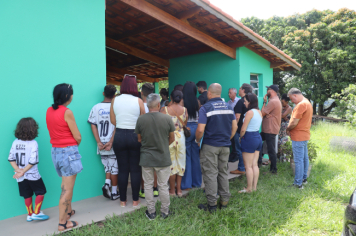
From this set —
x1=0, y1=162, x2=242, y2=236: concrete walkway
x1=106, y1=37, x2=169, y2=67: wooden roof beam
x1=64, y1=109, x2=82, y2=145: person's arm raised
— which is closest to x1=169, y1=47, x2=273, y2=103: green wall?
x1=106, y1=37, x2=169, y2=67: wooden roof beam

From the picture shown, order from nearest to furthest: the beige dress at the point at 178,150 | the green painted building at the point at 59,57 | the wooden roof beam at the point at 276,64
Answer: the green painted building at the point at 59,57 → the beige dress at the point at 178,150 → the wooden roof beam at the point at 276,64

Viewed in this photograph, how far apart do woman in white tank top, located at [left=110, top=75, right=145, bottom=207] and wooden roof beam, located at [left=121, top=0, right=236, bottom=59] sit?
1702mm

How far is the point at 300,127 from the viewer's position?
479 cm

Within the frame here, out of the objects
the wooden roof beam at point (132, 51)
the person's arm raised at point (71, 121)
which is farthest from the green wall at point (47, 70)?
the wooden roof beam at point (132, 51)

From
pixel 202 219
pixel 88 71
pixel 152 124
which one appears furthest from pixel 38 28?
pixel 202 219

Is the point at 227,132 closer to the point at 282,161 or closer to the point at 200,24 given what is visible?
the point at 200,24

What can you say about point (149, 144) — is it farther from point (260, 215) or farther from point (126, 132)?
point (260, 215)

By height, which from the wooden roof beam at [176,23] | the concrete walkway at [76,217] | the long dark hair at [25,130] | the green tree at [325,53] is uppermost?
the green tree at [325,53]

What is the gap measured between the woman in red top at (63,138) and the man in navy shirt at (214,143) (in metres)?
1.81

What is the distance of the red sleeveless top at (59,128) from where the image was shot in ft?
9.46

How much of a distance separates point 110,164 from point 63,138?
Result: 133 cm

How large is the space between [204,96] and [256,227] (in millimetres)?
2775

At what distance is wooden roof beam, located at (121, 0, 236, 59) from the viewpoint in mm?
4566

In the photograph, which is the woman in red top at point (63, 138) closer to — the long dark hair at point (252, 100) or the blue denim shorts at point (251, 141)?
the blue denim shorts at point (251, 141)
